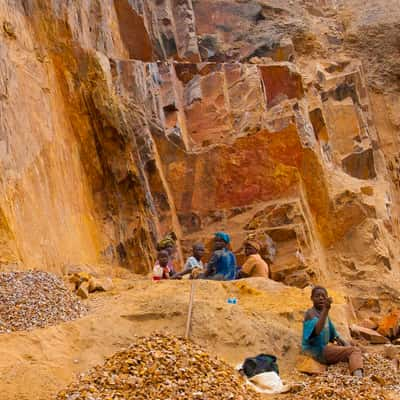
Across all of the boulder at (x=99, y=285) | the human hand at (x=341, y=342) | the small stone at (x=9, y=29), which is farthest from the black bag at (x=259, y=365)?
the small stone at (x=9, y=29)

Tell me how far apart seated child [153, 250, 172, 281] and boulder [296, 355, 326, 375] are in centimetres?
344

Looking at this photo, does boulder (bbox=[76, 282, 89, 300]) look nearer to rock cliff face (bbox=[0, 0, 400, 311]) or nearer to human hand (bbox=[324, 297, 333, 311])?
rock cliff face (bbox=[0, 0, 400, 311])

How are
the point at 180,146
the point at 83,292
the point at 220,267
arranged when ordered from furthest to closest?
the point at 180,146 < the point at 220,267 < the point at 83,292

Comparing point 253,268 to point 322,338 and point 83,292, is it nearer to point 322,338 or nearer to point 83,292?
point 83,292

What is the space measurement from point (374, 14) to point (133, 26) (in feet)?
29.2

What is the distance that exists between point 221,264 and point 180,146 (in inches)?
206

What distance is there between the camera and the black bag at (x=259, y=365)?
20.8 ft

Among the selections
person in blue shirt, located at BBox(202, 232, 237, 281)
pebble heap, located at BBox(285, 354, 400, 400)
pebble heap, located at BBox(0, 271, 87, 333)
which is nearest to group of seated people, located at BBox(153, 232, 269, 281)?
person in blue shirt, located at BBox(202, 232, 237, 281)

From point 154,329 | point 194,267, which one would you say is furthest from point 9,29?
point 154,329

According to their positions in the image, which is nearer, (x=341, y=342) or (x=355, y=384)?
(x=355, y=384)

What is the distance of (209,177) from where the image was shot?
14.3m

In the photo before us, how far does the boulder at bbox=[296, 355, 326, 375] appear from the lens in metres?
6.49

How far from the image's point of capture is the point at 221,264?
31.7ft

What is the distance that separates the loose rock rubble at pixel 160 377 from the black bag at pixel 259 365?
1.34ft
